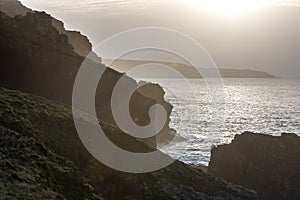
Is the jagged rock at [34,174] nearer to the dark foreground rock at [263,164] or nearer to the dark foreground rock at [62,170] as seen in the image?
the dark foreground rock at [62,170]

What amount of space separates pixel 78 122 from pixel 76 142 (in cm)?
384

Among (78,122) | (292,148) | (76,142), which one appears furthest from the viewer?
(292,148)

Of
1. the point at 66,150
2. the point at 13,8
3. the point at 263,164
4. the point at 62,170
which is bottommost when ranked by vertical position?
the point at 62,170

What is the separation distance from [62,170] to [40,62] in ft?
124

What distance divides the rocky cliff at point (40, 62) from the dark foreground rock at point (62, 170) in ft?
65.3

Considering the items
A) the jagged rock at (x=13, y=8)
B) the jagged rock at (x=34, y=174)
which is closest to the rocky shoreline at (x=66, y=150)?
the jagged rock at (x=34, y=174)

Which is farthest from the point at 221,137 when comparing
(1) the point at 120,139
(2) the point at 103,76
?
(1) the point at 120,139

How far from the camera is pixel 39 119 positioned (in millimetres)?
34031

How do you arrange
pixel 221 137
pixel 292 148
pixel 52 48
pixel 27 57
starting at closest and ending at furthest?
1. pixel 292 148
2. pixel 27 57
3. pixel 52 48
4. pixel 221 137

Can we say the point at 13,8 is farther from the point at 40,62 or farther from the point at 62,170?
the point at 62,170

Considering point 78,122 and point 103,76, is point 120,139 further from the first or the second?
point 103,76

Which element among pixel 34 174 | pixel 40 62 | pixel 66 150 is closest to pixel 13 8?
pixel 40 62

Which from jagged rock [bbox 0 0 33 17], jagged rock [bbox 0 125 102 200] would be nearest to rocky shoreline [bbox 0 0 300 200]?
jagged rock [bbox 0 125 102 200]

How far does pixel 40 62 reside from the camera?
6081 centimetres
